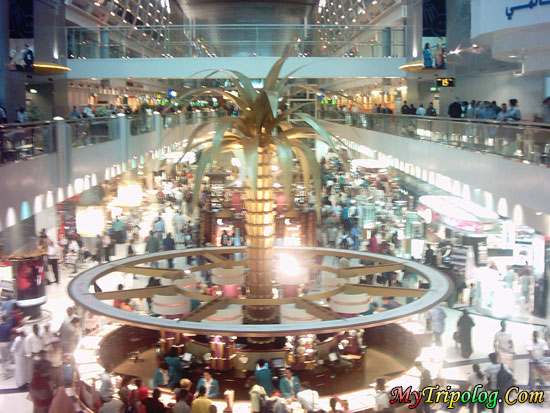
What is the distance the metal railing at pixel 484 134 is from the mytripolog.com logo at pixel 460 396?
3916mm

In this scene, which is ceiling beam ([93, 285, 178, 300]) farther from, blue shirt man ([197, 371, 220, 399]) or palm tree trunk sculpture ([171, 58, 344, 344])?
blue shirt man ([197, 371, 220, 399])

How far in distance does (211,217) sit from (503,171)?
10901mm

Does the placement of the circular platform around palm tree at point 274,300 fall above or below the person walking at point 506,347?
above

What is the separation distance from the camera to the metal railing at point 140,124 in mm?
26031

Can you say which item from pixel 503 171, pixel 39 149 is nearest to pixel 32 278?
pixel 39 149

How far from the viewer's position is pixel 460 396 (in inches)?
419

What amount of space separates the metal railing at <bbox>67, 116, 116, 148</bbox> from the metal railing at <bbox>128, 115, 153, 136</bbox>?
9.43ft

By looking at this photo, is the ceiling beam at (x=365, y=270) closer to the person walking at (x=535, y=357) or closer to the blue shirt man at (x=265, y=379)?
the blue shirt man at (x=265, y=379)

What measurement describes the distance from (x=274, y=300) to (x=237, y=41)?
25.0m

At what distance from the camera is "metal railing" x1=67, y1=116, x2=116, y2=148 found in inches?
711

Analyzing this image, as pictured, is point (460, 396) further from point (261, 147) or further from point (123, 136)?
point (123, 136)

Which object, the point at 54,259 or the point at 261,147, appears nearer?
the point at 261,147

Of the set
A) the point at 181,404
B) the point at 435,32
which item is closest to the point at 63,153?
the point at 181,404

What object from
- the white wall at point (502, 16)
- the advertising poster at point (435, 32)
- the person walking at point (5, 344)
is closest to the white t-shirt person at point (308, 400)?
the person walking at point (5, 344)
